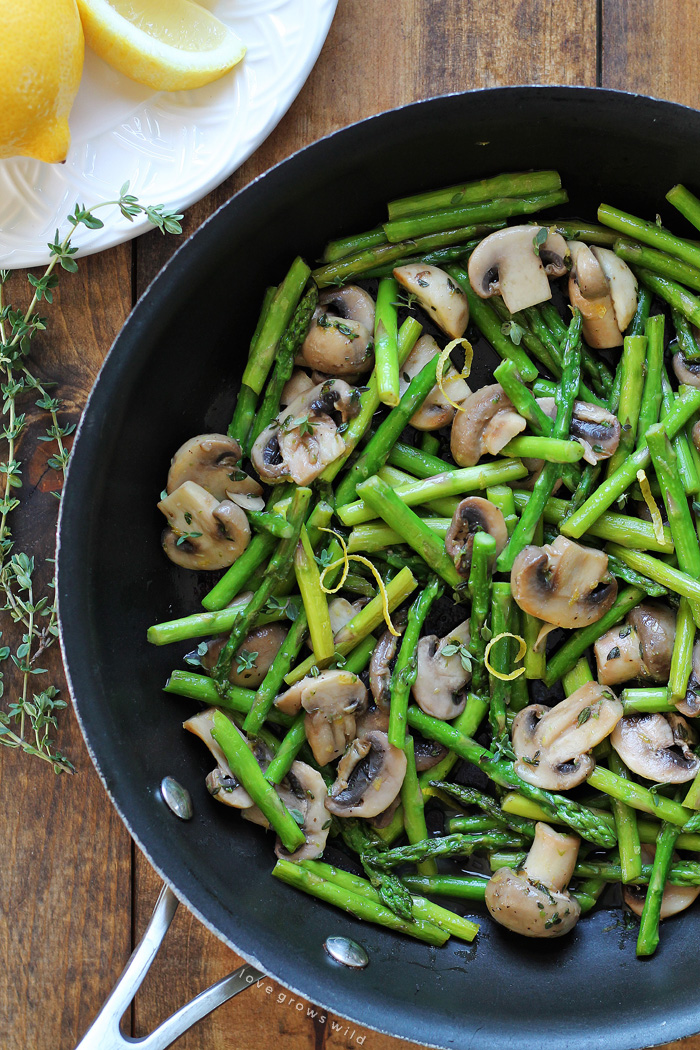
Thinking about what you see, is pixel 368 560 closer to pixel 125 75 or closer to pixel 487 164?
pixel 487 164

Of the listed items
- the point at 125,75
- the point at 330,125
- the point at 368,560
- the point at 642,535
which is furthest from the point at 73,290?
the point at 642,535

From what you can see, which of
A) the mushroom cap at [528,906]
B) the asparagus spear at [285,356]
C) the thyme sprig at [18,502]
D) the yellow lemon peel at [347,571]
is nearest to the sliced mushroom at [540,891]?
the mushroom cap at [528,906]

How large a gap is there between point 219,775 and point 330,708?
0.45 m

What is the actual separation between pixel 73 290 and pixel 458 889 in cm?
256

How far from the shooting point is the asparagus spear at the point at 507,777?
9.11 feet

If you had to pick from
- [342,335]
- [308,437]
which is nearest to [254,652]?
[308,437]

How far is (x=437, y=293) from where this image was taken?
9.25 ft

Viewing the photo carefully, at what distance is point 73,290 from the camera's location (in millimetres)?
2967

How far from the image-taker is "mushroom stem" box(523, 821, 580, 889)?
279 centimetres

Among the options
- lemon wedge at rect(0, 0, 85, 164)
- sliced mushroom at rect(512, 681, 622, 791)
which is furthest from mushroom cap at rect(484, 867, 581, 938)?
lemon wedge at rect(0, 0, 85, 164)

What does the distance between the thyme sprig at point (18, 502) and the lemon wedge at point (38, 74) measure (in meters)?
0.24

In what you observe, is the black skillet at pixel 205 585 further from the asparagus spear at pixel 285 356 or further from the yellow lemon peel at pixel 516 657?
the yellow lemon peel at pixel 516 657

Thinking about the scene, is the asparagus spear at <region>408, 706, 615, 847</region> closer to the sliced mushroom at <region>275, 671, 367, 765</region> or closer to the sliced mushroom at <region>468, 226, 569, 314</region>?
the sliced mushroom at <region>275, 671, 367, 765</region>

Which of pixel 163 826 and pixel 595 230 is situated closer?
pixel 163 826
